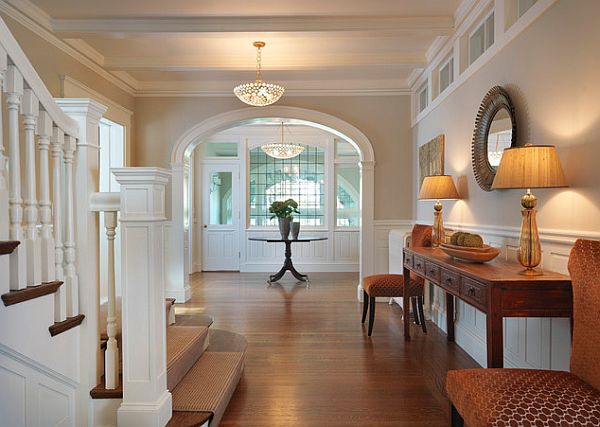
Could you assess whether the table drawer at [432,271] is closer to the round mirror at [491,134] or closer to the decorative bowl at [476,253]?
the decorative bowl at [476,253]

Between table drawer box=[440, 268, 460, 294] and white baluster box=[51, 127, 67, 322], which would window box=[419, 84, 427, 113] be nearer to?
table drawer box=[440, 268, 460, 294]

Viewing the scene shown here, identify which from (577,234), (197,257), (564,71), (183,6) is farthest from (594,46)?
(197,257)

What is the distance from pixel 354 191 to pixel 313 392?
5.87m

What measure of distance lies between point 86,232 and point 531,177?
217 centimetres

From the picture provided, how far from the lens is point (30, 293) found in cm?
166

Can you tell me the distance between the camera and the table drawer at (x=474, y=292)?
199 centimetres

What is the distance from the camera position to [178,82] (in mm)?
5570

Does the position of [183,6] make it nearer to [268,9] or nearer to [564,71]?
[268,9]

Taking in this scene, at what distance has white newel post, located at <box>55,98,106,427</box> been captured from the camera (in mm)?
2031

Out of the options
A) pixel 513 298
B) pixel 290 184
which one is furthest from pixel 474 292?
pixel 290 184

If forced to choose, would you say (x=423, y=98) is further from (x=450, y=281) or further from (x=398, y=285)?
(x=450, y=281)

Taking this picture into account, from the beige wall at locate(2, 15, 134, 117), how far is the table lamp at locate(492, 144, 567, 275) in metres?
3.74

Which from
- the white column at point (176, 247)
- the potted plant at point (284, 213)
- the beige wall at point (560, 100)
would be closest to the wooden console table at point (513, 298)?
the beige wall at point (560, 100)

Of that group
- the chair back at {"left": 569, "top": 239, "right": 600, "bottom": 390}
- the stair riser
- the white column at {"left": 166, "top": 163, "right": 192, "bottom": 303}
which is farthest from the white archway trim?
the chair back at {"left": 569, "top": 239, "right": 600, "bottom": 390}
